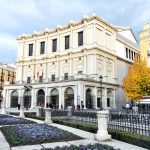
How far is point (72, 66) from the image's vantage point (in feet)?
177

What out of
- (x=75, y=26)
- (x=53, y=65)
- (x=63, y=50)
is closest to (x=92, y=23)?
(x=75, y=26)

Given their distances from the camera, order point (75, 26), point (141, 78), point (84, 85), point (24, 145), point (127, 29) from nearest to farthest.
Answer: point (24, 145) → point (141, 78) → point (84, 85) → point (75, 26) → point (127, 29)

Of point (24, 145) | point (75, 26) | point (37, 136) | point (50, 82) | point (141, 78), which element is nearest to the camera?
point (24, 145)

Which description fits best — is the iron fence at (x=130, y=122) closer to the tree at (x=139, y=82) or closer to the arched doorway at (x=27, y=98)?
the tree at (x=139, y=82)

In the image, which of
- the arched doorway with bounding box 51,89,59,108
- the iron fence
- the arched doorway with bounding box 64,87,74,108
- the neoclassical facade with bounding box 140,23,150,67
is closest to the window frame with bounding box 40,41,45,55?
the arched doorway with bounding box 51,89,59,108

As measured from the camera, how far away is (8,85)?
57.8 meters

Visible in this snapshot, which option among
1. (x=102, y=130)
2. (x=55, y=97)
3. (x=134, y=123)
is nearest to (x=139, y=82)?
(x=55, y=97)

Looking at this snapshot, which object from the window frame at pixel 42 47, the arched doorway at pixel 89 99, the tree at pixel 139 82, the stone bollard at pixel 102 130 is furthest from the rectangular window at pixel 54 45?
the stone bollard at pixel 102 130

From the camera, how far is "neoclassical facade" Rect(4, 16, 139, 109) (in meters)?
48.5

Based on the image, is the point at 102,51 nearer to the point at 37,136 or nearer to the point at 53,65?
the point at 53,65

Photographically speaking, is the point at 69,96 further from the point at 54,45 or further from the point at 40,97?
the point at 54,45

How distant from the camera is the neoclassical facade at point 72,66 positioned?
4850 centimetres

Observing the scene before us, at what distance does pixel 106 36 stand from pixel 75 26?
7.41m

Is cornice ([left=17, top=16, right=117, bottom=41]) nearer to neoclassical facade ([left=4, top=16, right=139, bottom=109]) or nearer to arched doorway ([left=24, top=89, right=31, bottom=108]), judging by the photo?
neoclassical facade ([left=4, top=16, right=139, bottom=109])
